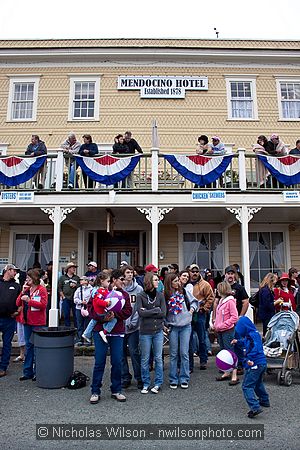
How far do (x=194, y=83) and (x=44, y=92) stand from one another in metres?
5.41

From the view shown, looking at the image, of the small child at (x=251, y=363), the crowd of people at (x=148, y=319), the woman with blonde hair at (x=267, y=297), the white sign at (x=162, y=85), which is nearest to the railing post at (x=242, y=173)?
the crowd of people at (x=148, y=319)

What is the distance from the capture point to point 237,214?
1031 centimetres

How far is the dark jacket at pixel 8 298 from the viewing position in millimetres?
6570

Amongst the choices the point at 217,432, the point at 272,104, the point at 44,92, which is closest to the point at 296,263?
the point at 272,104

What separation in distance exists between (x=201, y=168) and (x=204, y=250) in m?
3.81

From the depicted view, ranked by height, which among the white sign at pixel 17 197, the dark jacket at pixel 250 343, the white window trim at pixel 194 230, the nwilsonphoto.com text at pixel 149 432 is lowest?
the nwilsonphoto.com text at pixel 149 432

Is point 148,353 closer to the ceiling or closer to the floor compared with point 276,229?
closer to the floor

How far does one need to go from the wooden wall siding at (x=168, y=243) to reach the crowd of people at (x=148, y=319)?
5.59m

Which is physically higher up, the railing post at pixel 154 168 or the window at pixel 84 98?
the window at pixel 84 98

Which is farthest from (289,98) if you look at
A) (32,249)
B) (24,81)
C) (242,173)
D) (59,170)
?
(32,249)

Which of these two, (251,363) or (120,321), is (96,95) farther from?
(251,363)

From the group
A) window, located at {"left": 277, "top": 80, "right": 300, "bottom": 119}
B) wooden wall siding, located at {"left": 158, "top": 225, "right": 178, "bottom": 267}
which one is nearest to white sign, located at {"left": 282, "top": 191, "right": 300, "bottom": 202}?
wooden wall siding, located at {"left": 158, "top": 225, "right": 178, "bottom": 267}

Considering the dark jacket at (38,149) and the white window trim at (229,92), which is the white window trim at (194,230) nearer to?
the white window trim at (229,92)

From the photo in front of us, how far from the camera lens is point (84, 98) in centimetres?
1372
